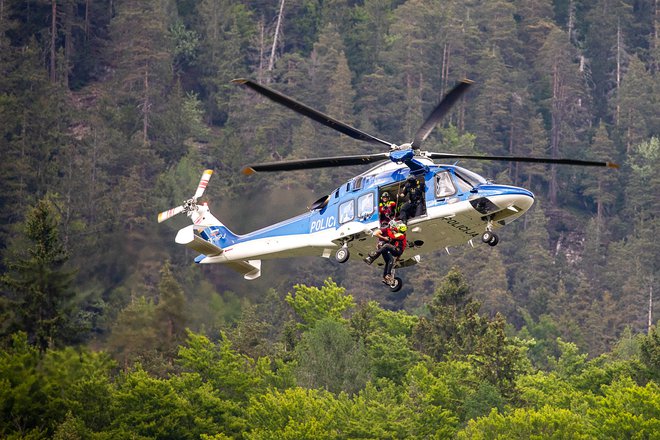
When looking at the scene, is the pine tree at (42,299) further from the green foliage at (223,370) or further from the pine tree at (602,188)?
the pine tree at (602,188)

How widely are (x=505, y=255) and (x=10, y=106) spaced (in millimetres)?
51753

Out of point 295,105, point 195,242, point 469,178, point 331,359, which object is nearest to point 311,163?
point 295,105

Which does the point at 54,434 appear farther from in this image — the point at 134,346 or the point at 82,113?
the point at 82,113

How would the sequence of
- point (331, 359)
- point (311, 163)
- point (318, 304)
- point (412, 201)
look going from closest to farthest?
point (311, 163), point (412, 201), point (331, 359), point (318, 304)

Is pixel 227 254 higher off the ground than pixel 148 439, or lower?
higher

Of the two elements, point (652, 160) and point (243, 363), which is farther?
point (652, 160)

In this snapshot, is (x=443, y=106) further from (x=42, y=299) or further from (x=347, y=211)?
(x=42, y=299)

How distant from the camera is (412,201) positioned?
2052 inches

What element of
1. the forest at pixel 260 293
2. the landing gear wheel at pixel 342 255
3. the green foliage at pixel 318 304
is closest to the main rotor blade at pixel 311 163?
the landing gear wheel at pixel 342 255

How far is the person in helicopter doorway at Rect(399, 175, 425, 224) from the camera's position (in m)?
52.0

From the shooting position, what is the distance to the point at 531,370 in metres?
118

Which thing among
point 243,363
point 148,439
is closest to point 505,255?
point 243,363

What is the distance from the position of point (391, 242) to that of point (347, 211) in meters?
2.31

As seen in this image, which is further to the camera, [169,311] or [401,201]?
[169,311]
